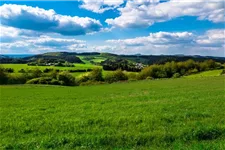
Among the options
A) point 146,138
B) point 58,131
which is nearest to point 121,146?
point 146,138

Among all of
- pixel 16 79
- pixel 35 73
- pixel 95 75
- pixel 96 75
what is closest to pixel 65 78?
pixel 35 73

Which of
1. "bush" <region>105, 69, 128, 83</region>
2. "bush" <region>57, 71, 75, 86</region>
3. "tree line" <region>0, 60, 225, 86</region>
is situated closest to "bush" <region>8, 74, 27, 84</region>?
"tree line" <region>0, 60, 225, 86</region>

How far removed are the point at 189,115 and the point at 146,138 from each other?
5.46 meters

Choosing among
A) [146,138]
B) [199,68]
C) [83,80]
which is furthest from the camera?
[199,68]

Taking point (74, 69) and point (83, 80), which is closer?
point (83, 80)

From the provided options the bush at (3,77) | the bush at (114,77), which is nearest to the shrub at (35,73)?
the bush at (3,77)

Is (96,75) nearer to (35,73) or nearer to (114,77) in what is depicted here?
(114,77)

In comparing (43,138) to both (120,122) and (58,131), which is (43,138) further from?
(120,122)

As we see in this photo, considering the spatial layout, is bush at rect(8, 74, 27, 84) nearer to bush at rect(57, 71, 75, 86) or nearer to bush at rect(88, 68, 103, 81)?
bush at rect(57, 71, 75, 86)

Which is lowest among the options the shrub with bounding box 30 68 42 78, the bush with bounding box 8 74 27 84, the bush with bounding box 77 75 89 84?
the bush with bounding box 77 75 89 84

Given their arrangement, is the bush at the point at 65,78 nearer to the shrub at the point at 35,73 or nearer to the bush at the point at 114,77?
the shrub at the point at 35,73

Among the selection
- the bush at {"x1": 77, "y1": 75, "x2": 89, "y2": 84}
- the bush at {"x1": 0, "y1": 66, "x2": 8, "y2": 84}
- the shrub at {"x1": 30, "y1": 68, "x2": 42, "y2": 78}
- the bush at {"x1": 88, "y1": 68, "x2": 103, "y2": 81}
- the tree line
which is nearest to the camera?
the bush at {"x1": 0, "y1": 66, "x2": 8, "y2": 84}

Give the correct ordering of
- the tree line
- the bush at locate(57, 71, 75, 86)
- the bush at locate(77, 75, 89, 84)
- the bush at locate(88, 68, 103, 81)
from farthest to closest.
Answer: the bush at locate(88, 68, 103, 81) < the bush at locate(77, 75, 89, 84) < the bush at locate(57, 71, 75, 86) < the tree line

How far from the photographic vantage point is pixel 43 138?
1108 centimetres
